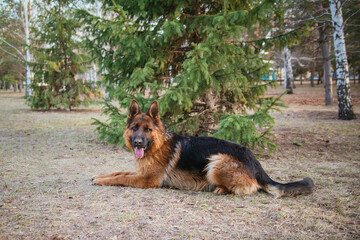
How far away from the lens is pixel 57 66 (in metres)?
19.0

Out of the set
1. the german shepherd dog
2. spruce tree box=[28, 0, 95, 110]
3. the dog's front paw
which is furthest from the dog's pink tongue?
spruce tree box=[28, 0, 95, 110]

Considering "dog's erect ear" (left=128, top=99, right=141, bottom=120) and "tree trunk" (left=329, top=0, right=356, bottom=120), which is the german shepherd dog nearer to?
"dog's erect ear" (left=128, top=99, right=141, bottom=120)

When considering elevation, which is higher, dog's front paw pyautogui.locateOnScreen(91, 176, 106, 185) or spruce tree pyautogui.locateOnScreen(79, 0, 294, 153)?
spruce tree pyautogui.locateOnScreen(79, 0, 294, 153)

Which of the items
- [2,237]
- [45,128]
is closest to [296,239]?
[2,237]

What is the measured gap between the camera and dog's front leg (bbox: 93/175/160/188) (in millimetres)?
4703

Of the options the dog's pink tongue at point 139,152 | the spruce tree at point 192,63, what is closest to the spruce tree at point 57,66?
the spruce tree at point 192,63

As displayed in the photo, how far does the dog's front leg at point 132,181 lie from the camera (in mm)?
4703

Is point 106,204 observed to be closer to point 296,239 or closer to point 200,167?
point 200,167

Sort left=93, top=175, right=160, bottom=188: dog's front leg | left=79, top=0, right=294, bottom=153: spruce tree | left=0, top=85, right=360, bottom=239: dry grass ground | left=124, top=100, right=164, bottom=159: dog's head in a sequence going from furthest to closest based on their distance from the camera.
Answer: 1. left=79, top=0, right=294, bottom=153: spruce tree
2. left=93, top=175, right=160, bottom=188: dog's front leg
3. left=124, top=100, right=164, bottom=159: dog's head
4. left=0, top=85, right=360, bottom=239: dry grass ground

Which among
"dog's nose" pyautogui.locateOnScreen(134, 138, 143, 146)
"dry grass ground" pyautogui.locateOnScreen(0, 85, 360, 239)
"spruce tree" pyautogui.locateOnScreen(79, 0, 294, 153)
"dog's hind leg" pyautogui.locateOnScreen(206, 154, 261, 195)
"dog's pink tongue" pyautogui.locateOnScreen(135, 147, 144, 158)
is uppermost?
"spruce tree" pyautogui.locateOnScreen(79, 0, 294, 153)

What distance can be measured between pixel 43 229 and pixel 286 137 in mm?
8708

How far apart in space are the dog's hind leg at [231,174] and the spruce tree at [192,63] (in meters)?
2.05

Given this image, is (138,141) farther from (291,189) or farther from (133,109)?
(291,189)

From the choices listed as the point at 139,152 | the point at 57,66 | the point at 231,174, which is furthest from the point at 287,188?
the point at 57,66
